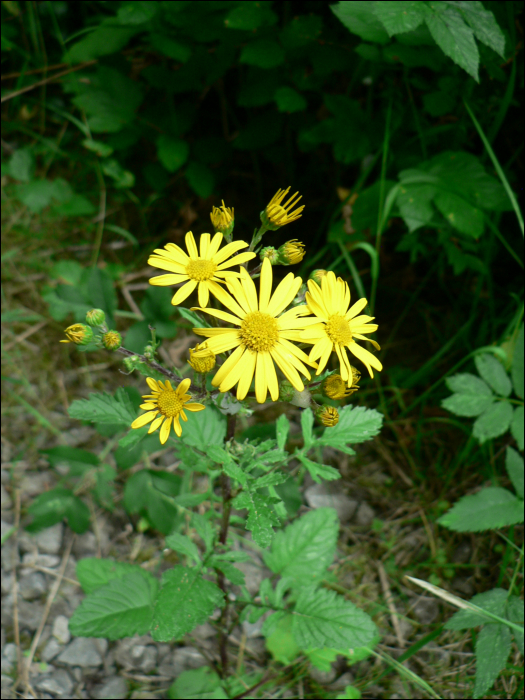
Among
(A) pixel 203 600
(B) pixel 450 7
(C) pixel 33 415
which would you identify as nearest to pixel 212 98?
(B) pixel 450 7

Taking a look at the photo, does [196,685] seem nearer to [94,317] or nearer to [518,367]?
[94,317]

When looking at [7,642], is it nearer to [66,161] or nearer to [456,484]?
[456,484]

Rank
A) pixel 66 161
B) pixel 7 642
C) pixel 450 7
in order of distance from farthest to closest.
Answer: pixel 66 161, pixel 7 642, pixel 450 7

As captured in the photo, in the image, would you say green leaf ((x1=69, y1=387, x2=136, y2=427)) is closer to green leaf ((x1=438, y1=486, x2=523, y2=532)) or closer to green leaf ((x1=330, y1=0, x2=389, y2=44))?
green leaf ((x1=438, y1=486, x2=523, y2=532))

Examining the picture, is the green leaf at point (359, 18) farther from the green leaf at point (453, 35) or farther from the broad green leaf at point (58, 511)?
the broad green leaf at point (58, 511)

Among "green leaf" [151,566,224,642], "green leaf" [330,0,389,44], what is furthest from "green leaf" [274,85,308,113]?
"green leaf" [151,566,224,642]
